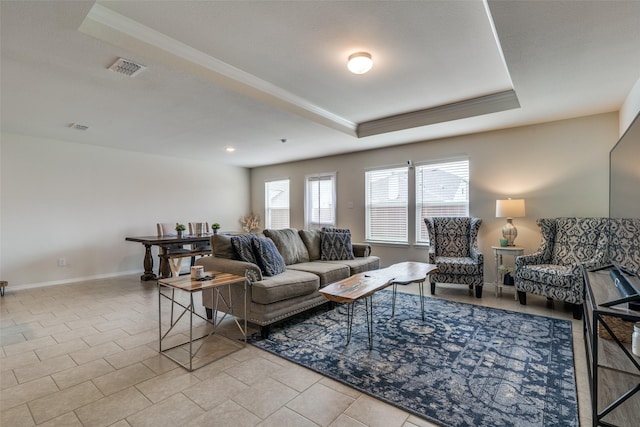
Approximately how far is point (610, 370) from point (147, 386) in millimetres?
2907

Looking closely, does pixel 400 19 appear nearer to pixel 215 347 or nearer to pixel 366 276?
pixel 366 276

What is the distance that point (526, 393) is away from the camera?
6.24 ft

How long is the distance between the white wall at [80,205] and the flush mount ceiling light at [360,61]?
511 cm

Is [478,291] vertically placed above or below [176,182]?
below

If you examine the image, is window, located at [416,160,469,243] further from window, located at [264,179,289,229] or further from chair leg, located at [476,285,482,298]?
window, located at [264,179,289,229]

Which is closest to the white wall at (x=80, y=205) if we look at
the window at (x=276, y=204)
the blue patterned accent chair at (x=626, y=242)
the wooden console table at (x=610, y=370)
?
the window at (x=276, y=204)

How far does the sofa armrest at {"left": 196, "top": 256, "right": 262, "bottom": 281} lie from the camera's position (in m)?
2.84

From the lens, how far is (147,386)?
6.61 ft

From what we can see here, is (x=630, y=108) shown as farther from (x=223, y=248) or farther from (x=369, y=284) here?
(x=223, y=248)

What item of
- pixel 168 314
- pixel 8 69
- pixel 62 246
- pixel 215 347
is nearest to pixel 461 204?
pixel 215 347

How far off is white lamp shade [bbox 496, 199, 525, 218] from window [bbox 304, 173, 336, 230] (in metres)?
3.18

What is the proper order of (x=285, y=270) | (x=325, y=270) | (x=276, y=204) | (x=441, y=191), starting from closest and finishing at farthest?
1. (x=285, y=270)
2. (x=325, y=270)
3. (x=441, y=191)
4. (x=276, y=204)

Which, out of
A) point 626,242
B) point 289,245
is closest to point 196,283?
point 289,245

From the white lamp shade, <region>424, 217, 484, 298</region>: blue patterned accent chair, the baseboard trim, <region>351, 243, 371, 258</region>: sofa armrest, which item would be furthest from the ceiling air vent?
the white lamp shade
